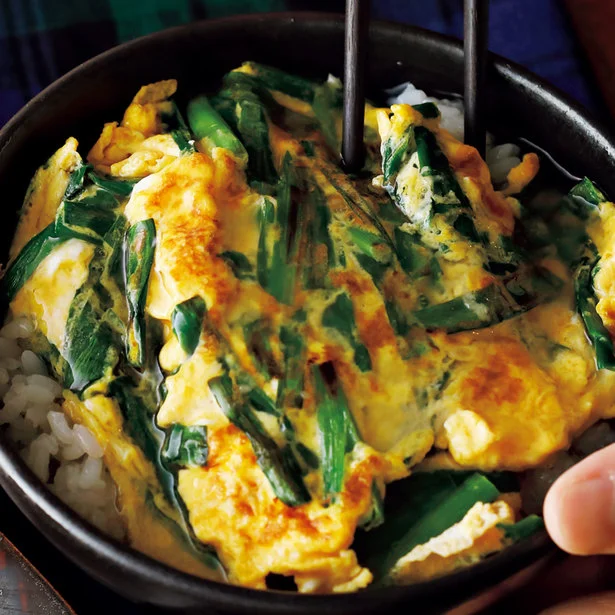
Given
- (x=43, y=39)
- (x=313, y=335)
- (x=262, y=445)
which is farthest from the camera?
(x=43, y=39)

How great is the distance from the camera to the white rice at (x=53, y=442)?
123 cm

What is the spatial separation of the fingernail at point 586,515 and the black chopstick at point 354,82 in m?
0.73

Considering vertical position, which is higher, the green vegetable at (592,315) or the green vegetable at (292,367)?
the green vegetable at (292,367)

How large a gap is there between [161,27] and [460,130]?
1003 mm


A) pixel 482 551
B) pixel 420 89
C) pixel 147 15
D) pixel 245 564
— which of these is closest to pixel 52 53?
pixel 147 15

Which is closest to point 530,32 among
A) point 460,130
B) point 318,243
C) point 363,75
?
point 460,130

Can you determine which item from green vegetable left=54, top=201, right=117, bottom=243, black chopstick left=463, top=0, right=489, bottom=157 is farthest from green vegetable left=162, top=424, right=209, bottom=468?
black chopstick left=463, top=0, right=489, bottom=157

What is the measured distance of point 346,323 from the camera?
1283 millimetres

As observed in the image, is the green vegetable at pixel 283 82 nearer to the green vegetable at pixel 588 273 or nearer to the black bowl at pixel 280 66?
the black bowl at pixel 280 66

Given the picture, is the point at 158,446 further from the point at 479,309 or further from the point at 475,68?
the point at 475,68

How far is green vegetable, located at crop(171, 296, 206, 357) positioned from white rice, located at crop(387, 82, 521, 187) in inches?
27.7

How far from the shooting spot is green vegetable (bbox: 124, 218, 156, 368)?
4.24 feet

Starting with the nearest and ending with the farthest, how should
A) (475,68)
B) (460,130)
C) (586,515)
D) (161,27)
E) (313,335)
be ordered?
(586,515) → (313,335) → (475,68) → (460,130) → (161,27)

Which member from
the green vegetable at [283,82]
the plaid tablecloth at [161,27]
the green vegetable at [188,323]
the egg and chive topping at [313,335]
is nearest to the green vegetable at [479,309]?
the egg and chive topping at [313,335]
